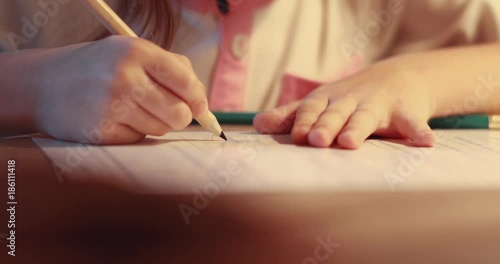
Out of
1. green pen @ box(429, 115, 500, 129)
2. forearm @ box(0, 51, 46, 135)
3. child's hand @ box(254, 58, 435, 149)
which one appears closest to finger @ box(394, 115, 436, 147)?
child's hand @ box(254, 58, 435, 149)

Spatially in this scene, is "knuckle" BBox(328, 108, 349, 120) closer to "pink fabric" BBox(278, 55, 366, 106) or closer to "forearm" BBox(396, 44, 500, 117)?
"forearm" BBox(396, 44, 500, 117)

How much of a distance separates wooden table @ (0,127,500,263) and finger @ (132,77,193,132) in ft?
0.32

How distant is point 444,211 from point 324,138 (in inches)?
4.7

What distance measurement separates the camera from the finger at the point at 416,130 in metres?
0.38

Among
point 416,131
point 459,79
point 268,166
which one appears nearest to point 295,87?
point 459,79

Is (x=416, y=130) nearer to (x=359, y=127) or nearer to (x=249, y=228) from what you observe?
(x=359, y=127)

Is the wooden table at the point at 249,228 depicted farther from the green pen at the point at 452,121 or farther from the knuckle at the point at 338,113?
the green pen at the point at 452,121

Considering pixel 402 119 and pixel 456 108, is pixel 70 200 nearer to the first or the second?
pixel 402 119

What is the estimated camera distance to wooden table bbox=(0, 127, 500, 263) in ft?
0.77

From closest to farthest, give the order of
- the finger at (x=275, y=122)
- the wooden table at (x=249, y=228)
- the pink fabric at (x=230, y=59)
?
the wooden table at (x=249, y=228), the finger at (x=275, y=122), the pink fabric at (x=230, y=59)

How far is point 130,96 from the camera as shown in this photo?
0.35m

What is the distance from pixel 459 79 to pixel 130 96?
0.34 meters

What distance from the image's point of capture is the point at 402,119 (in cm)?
43

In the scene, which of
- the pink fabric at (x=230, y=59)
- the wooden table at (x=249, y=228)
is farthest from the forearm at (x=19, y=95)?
the pink fabric at (x=230, y=59)
